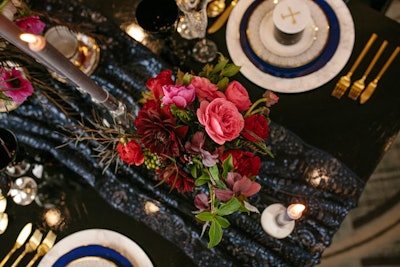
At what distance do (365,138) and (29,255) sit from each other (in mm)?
860

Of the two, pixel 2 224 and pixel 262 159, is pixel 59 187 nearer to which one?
pixel 2 224

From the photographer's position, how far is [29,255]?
1066 millimetres

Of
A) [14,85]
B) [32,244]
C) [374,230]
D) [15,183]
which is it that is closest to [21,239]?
[32,244]

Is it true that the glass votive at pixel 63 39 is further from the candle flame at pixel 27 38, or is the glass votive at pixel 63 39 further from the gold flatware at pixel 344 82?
the gold flatware at pixel 344 82

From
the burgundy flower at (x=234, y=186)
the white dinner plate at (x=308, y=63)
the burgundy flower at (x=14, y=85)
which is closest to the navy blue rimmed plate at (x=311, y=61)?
the white dinner plate at (x=308, y=63)

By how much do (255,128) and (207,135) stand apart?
0.09 m

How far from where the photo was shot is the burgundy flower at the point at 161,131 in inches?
29.5

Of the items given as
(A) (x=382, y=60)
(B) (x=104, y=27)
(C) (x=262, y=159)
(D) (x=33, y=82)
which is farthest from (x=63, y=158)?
(A) (x=382, y=60)

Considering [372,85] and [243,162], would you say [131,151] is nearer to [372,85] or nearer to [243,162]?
[243,162]

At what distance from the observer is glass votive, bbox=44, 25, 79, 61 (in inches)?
45.6

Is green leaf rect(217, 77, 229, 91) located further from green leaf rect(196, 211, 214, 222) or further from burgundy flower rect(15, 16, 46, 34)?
burgundy flower rect(15, 16, 46, 34)

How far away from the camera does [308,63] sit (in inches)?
43.9

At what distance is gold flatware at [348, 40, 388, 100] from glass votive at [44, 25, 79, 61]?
70 cm

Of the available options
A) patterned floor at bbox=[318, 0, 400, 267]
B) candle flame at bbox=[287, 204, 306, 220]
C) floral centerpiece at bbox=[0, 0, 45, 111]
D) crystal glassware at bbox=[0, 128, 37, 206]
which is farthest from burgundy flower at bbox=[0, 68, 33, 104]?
patterned floor at bbox=[318, 0, 400, 267]
